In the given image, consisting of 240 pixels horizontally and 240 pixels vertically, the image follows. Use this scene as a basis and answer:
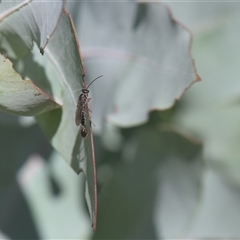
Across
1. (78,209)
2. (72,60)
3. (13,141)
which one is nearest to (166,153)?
(78,209)

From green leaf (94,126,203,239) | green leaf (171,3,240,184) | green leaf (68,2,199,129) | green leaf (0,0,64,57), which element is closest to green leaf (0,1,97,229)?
green leaf (0,0,64,57)

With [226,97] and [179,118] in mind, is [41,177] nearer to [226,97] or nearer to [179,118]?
[179,118]

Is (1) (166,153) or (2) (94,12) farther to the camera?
(1) (166,153)

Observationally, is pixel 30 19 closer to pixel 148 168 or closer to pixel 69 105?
pixel 69 105

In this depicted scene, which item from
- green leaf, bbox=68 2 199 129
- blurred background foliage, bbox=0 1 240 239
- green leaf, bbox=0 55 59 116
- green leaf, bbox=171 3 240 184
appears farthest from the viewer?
green leaf, bbox=171 3 240 184

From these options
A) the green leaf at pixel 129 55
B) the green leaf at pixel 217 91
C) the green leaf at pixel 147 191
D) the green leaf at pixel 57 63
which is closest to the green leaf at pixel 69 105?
the green leaf at pixel 57 63

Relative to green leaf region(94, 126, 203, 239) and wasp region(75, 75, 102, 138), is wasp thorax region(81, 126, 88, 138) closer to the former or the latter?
wasp region(75, 75, 102, 138)

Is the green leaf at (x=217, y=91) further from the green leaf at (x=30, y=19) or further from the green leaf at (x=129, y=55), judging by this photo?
the green leaf at (x=30, y=19)
